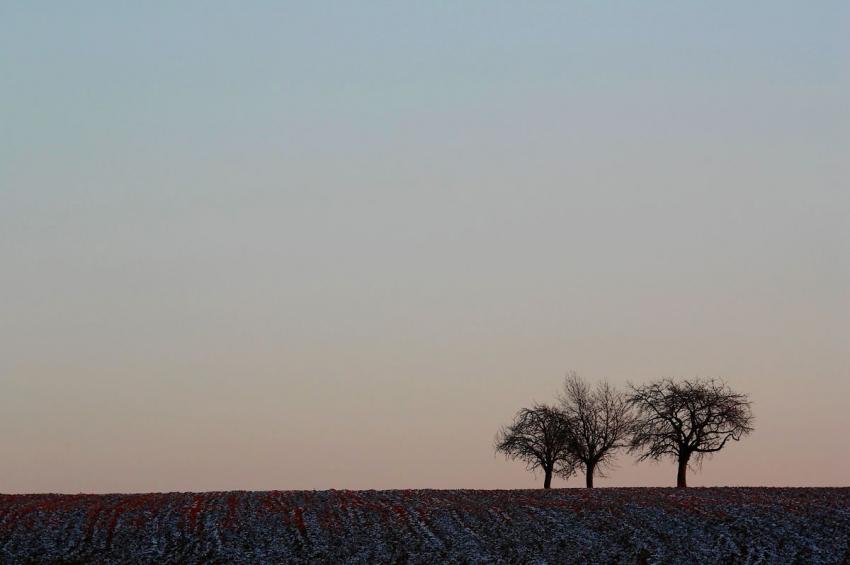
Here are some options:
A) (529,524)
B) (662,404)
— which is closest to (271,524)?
(529,524)

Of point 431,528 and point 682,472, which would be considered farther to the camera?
point 682,472

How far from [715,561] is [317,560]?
1614cm

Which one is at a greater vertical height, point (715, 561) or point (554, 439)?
point (554, 439)

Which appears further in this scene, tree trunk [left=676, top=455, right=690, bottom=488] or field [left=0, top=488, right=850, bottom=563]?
tree trunk [left=676, top=455, right=690, bottom=488]

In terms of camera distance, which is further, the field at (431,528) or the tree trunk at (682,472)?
the tree trunk at (682,472)

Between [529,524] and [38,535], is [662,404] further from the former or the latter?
[38,535]

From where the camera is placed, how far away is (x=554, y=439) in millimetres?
94688

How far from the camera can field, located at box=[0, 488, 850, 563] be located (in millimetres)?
48875

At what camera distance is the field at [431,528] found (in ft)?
160

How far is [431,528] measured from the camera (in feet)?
181

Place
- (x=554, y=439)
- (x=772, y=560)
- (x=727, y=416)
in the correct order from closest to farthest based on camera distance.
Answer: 1. (x=772, y=560)
2. (x=727, y=416)
3. (x=554, y=439)

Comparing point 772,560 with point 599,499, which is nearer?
point 772,560

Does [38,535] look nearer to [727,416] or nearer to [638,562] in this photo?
[638,562]

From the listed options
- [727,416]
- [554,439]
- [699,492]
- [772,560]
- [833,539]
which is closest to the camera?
[772,560]
